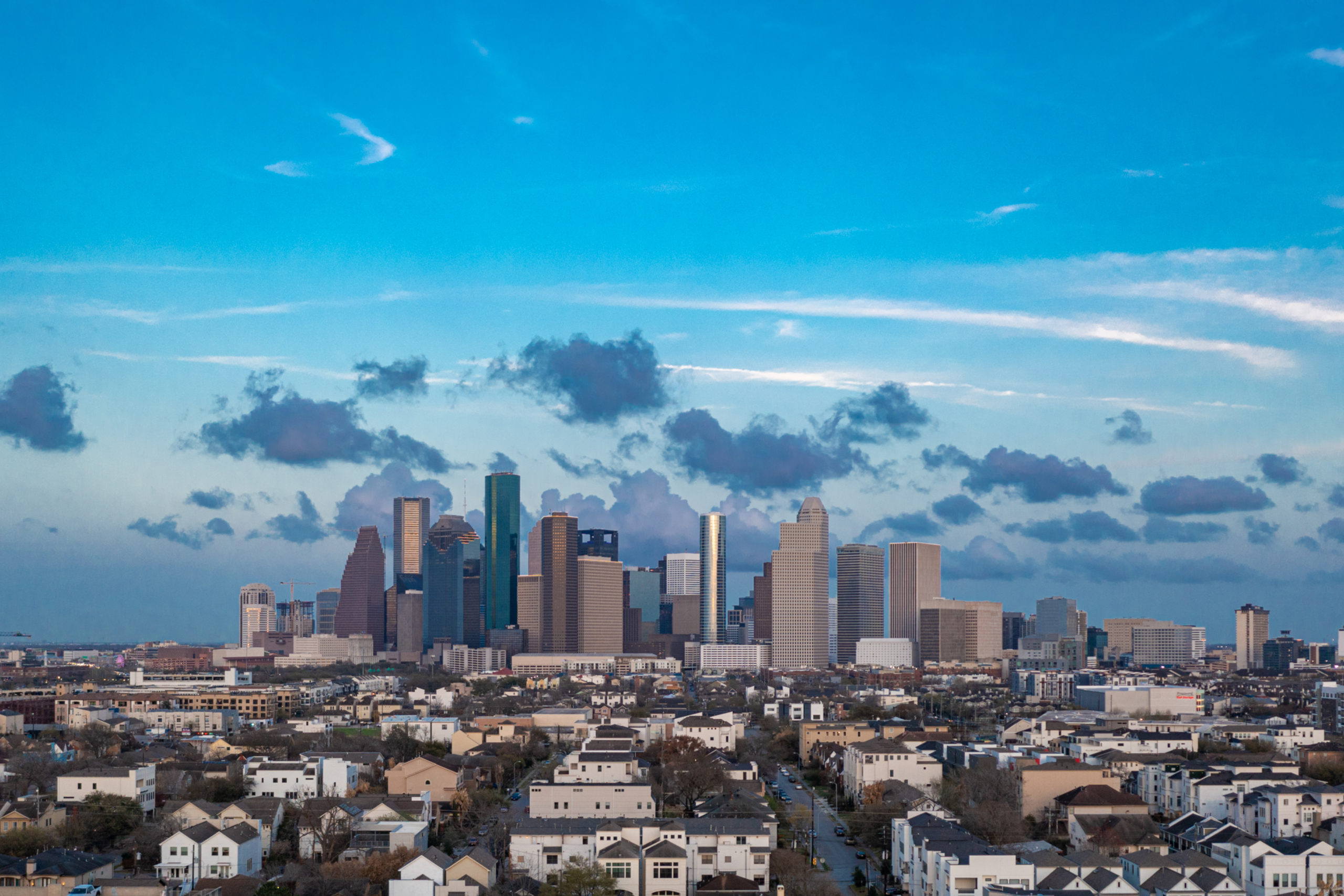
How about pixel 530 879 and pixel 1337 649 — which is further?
pixel 1337 649

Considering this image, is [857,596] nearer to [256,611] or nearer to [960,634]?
[960,634]

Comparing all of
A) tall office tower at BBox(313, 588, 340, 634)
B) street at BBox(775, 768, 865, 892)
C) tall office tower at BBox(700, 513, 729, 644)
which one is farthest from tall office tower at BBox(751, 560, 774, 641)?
street at BBox(775, 768, 865, 892)

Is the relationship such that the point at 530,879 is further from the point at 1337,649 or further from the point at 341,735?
the point at 1337,649

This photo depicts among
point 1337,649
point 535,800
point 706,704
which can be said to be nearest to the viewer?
point 535,800

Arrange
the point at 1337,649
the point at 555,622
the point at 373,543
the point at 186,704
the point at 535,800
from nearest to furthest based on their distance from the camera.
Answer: the point at 535,800
the point at 186,704
the point at 1337,649
the point at 555,622
the point at 373,543

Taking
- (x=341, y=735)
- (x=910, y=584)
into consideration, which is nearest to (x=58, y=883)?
(x=341, y=735)

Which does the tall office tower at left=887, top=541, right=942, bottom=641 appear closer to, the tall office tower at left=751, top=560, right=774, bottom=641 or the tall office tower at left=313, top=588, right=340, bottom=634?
the tall office tower at left=751, top=560, right=774, bottom=641
